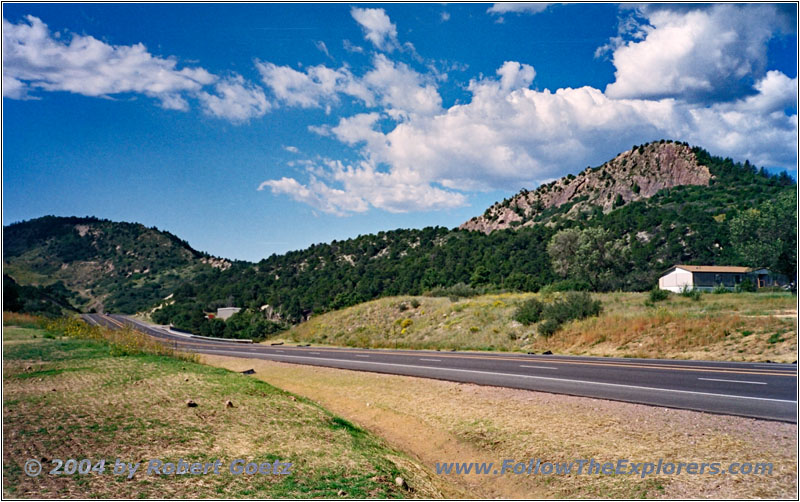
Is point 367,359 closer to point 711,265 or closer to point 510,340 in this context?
point 510,340

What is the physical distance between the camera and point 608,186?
4712 inches

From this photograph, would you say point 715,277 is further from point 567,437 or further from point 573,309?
point 567,437

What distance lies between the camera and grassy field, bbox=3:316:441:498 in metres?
5.17

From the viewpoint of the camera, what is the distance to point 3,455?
545 cm

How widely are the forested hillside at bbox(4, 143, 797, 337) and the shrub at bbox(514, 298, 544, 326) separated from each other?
13775mm

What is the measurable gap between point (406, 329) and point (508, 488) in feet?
112

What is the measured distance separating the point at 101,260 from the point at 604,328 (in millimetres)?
149235

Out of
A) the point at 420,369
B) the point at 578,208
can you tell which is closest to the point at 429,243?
the point at 578,208

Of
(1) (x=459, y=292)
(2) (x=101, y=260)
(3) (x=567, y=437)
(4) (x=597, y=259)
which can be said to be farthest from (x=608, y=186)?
(2) (x=101, y=260)

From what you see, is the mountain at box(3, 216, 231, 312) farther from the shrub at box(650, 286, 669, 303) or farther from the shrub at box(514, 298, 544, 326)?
the shrub at box(650, 286, 669, 303)

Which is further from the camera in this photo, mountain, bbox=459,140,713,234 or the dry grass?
mountain, bbox=459,140,713,234

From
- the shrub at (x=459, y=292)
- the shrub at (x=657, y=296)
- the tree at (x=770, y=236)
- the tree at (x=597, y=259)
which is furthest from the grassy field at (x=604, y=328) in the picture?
the tree at (x=597, y=259)

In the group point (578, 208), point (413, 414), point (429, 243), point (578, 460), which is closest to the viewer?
point (578, 460)

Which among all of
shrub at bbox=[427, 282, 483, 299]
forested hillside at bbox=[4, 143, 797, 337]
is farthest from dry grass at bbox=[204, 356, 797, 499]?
shrub at bbox=[427, 282, 483, 299]
